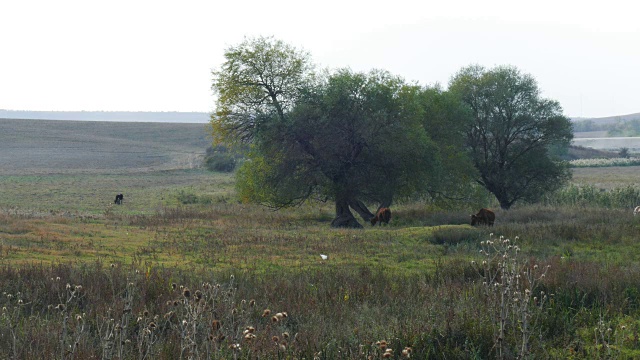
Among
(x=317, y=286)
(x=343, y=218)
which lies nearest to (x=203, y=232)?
(x=343, y=218)

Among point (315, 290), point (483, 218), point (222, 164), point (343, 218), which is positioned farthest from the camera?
point (222, 164)

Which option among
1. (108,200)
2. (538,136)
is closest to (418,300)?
(538,136)

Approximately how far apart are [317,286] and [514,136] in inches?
1304

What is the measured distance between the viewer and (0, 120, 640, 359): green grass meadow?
7207 mm

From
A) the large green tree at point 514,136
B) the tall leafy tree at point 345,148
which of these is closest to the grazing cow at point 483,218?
the tall leafy tree at point 345,148

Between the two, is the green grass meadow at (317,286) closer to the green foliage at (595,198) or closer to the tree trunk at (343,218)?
the green foliage at (595,198)

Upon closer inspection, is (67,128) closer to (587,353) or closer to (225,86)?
(225,86)

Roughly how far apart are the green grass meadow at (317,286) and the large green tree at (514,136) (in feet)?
11.4

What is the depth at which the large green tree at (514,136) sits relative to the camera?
41.2 m

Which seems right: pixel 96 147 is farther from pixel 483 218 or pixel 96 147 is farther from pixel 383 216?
pixel 483 218

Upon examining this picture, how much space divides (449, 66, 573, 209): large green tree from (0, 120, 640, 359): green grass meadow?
347 cm

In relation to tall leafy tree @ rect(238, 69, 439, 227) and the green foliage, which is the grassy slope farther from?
the green foliage

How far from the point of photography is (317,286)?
1158 centimetres

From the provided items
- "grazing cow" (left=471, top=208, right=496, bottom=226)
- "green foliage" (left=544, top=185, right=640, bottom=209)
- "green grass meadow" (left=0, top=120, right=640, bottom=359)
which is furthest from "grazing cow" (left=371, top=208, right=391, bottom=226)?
"green foliage" (left=544, top=185, right=640, bottom=209)
